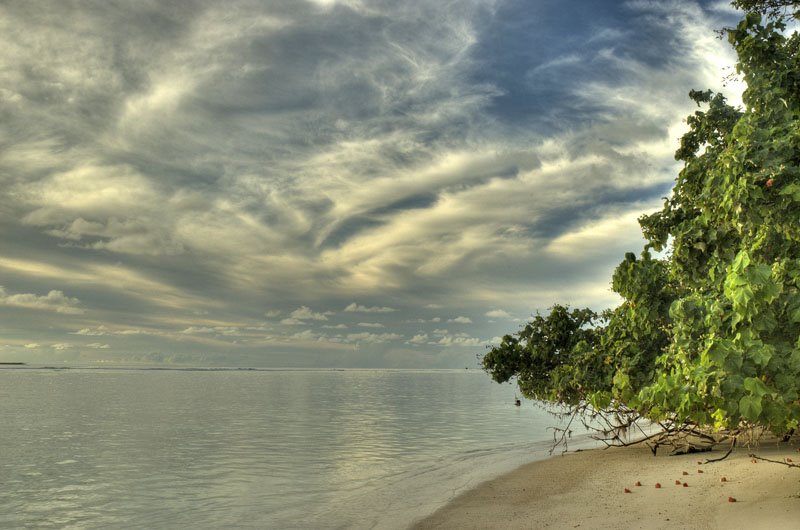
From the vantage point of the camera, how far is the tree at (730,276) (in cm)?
902

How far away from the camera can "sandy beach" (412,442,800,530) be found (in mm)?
12719

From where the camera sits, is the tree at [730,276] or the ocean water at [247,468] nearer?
the tree at [730,276]

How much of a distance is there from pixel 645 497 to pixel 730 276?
28.7 feet

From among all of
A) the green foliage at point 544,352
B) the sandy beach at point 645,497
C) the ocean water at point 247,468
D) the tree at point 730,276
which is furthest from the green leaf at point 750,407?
the green foliage at point 544,352

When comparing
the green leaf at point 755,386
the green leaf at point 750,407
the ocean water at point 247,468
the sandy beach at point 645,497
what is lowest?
the ocean water at point 247,468

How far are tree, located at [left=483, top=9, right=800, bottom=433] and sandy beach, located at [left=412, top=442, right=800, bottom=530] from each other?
2.04 meters

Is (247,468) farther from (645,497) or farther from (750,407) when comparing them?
(750,407)

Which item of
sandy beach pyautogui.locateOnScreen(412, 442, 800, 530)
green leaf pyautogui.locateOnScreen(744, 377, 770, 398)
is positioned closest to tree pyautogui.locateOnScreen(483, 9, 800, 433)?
green leaf pyautogui.locateOnScreen(744, 377, 770, 398)

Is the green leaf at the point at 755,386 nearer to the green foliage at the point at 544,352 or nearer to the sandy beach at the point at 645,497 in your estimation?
the sandy beach at the point at 645,497

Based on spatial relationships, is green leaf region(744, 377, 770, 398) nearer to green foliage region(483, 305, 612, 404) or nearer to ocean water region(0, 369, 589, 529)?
ocean water region(0, 369, 589, 529)

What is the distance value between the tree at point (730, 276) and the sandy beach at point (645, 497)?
2039mm

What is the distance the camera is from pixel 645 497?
50.2 ft

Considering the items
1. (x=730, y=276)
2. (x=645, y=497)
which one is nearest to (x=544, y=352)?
(x=645, y=497)

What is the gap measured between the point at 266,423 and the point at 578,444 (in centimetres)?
2723
